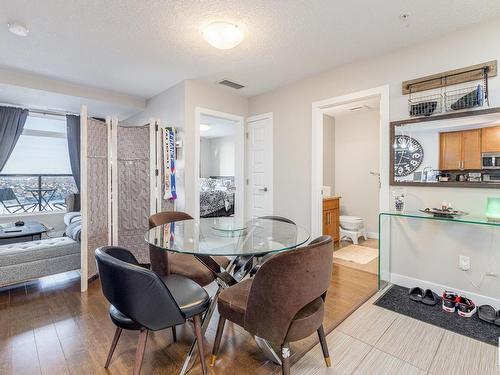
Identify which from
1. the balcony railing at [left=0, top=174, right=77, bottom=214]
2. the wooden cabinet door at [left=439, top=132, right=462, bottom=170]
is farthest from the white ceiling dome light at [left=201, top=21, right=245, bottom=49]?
the balcony railing at [left=0, top=174, right=77, bottom=214]

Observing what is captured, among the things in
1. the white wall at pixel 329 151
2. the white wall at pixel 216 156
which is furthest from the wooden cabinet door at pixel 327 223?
the white wall at pixel 216 156

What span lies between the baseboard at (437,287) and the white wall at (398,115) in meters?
0.04

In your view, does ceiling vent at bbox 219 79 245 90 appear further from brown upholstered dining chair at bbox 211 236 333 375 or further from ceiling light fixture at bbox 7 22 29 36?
brown upholstered dining chair at bbox 211 236 333 375

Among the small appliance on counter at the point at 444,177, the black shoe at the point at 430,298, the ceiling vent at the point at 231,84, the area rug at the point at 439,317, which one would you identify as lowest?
the area rug at the point at 439,317

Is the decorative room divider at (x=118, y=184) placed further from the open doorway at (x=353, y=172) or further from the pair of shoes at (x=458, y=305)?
the pair of shoes at (x=458, y=305)

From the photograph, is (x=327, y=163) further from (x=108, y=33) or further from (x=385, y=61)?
(x=108, y=33)

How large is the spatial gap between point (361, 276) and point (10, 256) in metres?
3.77

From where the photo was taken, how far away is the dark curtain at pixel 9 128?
4270 mm

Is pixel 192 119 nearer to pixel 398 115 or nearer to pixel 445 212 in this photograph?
pixel 398 115

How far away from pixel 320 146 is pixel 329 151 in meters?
1.77

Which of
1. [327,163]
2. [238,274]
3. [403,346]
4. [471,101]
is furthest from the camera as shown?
[327,163]

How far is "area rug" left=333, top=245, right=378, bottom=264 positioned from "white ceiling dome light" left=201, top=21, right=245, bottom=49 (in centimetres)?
313

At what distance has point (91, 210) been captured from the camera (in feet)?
9.60

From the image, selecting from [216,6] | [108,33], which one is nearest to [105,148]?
[108,33]
